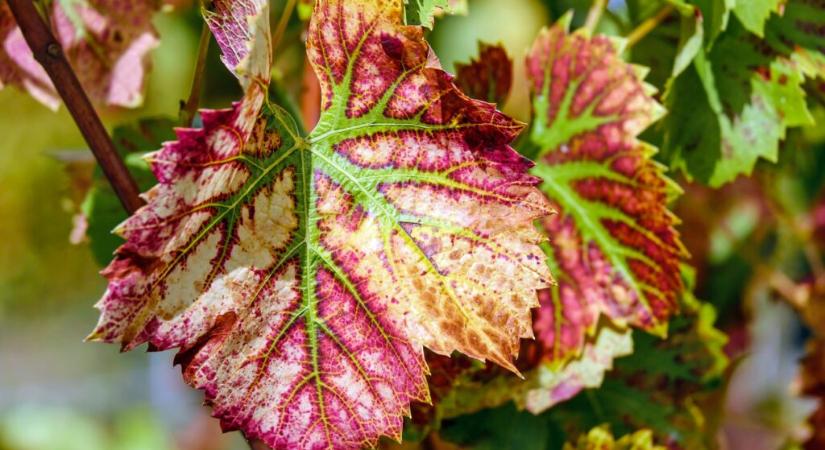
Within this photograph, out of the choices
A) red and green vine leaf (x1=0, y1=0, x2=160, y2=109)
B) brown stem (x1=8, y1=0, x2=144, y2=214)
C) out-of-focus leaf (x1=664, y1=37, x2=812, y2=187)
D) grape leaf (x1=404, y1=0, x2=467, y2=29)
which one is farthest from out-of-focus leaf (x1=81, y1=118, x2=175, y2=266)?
out-of-focus leaf (x1=664, y1=37, x2=812, y2=187)

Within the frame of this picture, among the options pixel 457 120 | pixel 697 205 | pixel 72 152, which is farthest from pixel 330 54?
pixel 697 205

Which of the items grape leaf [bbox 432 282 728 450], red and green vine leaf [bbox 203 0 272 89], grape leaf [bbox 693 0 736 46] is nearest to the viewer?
red and green vine leaf [bbox 203 0 272 89]

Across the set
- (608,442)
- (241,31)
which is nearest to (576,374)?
(608,442)

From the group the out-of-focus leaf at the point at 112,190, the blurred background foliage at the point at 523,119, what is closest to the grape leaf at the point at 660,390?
the blurred background foliage at the point at 523,119

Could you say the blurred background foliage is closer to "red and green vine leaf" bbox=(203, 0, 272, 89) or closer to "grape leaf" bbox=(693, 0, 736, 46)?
"grape leaf" bbox=(693, 0, 736, 46)

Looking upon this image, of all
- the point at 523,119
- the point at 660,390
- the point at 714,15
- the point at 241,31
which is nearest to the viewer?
the point at 241,31

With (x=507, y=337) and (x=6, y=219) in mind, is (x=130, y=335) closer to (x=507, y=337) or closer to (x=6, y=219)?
(x=507, y=337)

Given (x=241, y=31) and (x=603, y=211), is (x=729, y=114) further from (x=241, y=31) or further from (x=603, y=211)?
(x=241, y=31)
